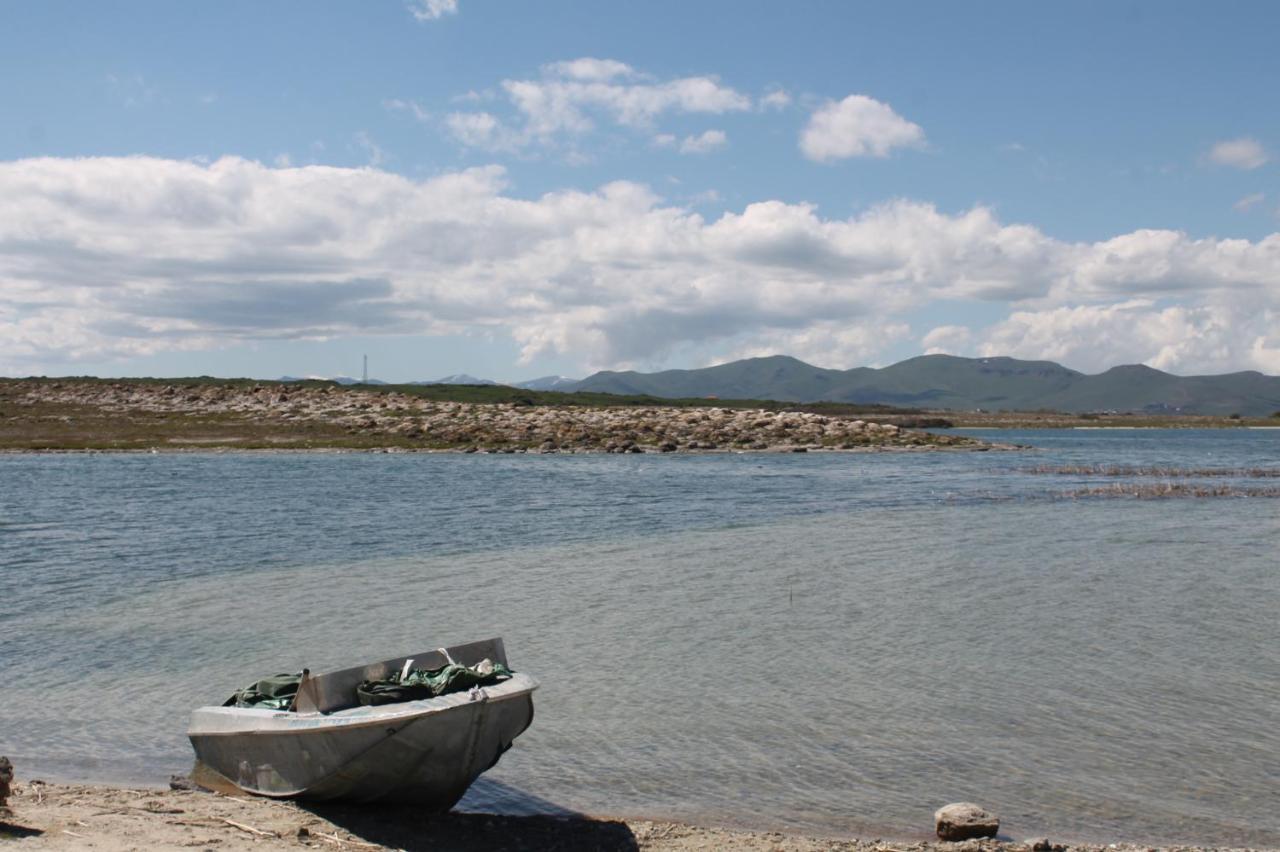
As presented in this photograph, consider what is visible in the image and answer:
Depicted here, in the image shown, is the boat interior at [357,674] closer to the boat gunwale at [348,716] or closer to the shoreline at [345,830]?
the boat gunwale at [348,716]

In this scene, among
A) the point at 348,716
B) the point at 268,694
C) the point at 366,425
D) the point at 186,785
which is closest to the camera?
the point at 348,716

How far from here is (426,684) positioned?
11125 mm

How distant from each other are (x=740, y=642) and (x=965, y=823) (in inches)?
353

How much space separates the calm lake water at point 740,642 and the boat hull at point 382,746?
1097mm

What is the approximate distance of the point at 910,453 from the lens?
91688mm

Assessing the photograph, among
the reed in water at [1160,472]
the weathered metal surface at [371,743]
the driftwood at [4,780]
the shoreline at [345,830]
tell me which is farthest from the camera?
the reed in water at [1160,472]

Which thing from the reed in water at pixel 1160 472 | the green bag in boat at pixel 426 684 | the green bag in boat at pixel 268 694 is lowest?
the reed in water at pixel 1160 472

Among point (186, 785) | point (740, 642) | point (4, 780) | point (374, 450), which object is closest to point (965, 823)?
point (186, 785)

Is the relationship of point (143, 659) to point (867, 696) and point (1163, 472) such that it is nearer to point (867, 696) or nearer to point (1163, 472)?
point (867, 696)

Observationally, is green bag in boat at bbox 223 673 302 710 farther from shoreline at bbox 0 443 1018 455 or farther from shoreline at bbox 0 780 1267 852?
shoreline at bbox 0 443 1018 455

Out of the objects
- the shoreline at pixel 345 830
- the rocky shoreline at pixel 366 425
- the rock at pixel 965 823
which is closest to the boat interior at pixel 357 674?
the shoreline at pixel 345 830

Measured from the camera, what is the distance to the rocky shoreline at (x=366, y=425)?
285 ft

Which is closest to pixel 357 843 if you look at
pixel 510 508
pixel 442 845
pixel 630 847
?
pixel 442 845

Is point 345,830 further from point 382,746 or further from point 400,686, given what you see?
point 400,686
